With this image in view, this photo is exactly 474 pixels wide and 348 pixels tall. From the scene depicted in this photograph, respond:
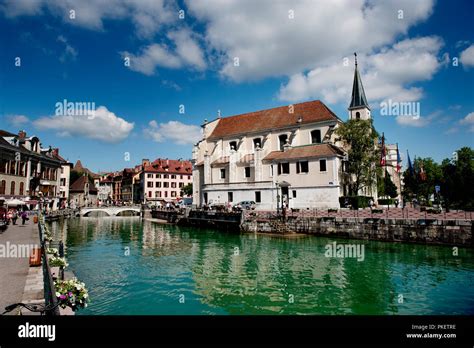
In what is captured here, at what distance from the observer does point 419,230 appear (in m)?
Result: 24.5

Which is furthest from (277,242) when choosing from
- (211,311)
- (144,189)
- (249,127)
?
(144,189)

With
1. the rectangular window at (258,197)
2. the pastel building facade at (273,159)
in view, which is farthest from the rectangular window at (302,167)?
the rectangular window at (258,197)

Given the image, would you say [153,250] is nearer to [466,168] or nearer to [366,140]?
[366,140]

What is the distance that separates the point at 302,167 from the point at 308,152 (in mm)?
2233

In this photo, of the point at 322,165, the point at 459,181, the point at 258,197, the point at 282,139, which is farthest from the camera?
the point at 459,181

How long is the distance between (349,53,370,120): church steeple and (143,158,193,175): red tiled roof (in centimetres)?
5594

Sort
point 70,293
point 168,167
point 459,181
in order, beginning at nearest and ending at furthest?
point 70,293
point 459,181
point 168,167

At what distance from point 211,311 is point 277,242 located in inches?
669

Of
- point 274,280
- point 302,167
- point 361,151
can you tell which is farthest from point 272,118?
point 274,280

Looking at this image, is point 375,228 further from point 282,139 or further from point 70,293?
point 70,293

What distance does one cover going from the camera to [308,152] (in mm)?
39938

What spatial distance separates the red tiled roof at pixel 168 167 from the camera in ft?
281

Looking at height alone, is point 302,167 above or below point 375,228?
above

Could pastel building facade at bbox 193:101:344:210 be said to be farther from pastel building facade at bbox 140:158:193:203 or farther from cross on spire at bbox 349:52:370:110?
pastel building facade at bbox 140:158:193:203
